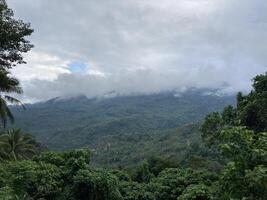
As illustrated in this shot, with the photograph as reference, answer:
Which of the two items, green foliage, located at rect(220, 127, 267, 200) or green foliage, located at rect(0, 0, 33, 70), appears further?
green foliage, located at rect(0, 0, 33, 70)

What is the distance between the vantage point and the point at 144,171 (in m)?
34.2

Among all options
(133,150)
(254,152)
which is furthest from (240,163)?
(133,150)

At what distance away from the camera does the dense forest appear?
798cm

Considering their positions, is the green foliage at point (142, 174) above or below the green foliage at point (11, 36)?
below

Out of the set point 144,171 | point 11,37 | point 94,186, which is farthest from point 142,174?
point 11,37

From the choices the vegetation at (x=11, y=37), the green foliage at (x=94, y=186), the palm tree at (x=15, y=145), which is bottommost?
the green foliage at (x=94, y=186)

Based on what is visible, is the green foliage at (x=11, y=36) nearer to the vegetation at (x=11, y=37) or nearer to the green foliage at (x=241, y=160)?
the vegetation at (x=11, y=37)

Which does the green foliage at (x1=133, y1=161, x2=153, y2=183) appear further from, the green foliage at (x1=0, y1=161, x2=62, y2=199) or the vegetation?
the vegetation

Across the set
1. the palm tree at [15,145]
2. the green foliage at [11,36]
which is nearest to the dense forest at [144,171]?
the green foliage at [11,36]

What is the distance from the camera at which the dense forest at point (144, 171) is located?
26.2ft

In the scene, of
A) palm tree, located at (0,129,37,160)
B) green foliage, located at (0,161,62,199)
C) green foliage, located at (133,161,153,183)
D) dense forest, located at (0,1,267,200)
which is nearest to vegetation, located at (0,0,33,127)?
dense forest, located at (0,1,267,200)

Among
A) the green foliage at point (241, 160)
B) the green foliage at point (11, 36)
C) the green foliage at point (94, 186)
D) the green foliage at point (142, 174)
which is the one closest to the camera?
the green foliage at point (241, 160)

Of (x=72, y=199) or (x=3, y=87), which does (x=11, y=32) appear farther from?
(x=72, y=199)

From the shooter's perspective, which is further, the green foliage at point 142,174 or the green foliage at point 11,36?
the green foliage at point 142,174
